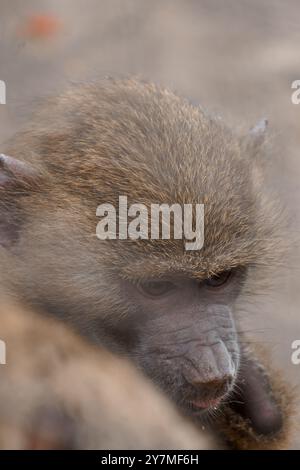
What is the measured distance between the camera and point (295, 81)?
684cm

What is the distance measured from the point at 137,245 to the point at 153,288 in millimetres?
220

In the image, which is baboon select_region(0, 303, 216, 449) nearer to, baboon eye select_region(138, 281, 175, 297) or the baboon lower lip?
the baboon lower lip

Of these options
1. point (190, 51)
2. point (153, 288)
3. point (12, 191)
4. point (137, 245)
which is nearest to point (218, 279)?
point (153, 288)

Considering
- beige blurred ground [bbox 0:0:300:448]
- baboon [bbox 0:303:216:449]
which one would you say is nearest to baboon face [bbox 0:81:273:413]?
baboon [bbox 0:303:216:449]

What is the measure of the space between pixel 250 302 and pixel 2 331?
1.85m

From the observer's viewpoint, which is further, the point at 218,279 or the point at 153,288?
the point at 218,279

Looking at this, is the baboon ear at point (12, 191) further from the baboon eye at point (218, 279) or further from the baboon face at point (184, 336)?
the baboon eye at point (218, 279)

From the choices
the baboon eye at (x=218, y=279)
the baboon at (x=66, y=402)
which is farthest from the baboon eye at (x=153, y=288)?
the baboon at (x=66, y=402)

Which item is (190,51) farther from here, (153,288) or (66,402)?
(66,402)

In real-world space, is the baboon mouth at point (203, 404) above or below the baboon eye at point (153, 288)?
below

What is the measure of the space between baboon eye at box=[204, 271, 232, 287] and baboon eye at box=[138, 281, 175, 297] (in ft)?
0.68

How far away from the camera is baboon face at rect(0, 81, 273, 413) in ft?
10.4

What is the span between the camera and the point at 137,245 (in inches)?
124

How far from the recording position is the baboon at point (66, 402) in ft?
6.81
